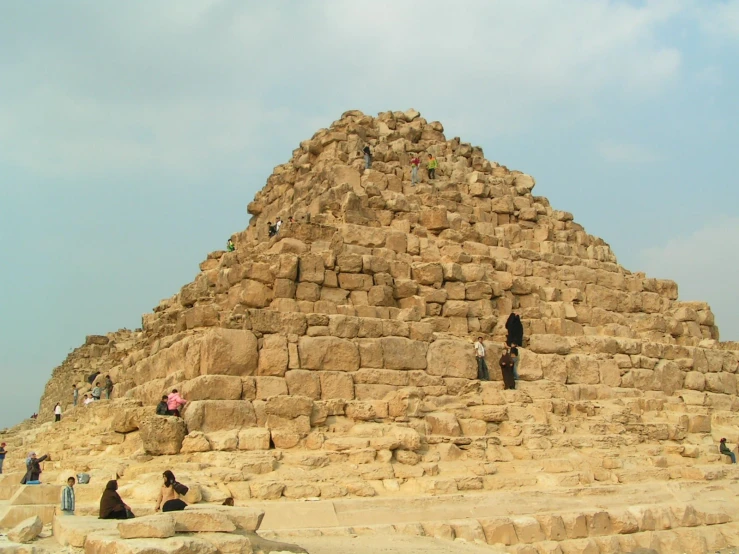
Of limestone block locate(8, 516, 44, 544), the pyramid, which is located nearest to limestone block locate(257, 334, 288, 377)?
the pyramid

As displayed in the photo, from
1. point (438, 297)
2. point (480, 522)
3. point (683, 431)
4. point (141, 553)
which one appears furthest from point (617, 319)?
point (141, 553)

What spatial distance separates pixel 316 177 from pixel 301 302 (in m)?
5.92

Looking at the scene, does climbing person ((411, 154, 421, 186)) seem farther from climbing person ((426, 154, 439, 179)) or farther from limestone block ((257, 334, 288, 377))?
limestone block ((257, 334, 288, 377))

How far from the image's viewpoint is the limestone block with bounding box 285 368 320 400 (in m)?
12.4

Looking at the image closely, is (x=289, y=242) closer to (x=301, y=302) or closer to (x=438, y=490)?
(x=301, y=302)

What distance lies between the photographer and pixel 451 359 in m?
13.9

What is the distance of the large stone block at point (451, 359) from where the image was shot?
45.0 ft

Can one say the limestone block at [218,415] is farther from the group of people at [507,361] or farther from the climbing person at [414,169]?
the climbing person at [414,169]

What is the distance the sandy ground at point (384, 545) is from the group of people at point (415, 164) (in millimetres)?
10617

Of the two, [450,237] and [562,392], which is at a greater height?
[450,237]

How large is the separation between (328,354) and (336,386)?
A: 53 centimetres

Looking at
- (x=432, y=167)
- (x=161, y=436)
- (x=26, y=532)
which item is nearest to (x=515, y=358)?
(x=432, y=167)

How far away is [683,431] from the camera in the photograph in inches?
573

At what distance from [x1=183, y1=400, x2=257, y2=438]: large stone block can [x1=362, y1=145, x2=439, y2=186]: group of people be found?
8075 millimetres
